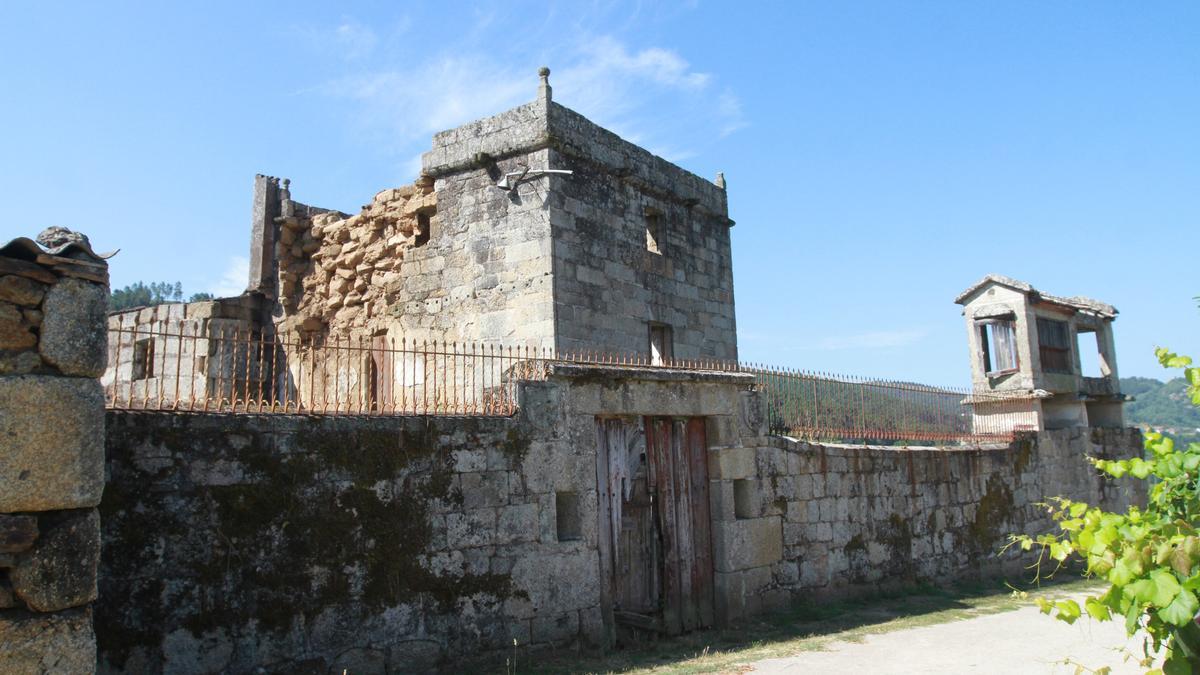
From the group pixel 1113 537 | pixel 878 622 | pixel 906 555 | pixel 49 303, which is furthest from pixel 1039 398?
pixel 49 303

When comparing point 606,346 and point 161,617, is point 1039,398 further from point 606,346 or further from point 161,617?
point 161,617

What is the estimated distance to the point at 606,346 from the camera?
13.7 m

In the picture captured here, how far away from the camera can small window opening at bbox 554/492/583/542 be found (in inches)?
327

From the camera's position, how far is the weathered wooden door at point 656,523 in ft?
28.7

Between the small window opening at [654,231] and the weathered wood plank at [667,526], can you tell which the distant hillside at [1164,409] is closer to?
the small window opening at [654,231]

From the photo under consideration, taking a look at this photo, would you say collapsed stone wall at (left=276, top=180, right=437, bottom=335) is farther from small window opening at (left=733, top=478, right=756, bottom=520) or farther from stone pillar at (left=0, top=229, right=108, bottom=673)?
stone pillar at (left=0, top=229, right=108, bottom=673)

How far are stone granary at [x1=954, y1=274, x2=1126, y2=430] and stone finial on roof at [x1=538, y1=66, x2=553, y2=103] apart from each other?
8.96 metres

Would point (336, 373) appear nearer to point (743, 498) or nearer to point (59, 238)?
point (59, 238)

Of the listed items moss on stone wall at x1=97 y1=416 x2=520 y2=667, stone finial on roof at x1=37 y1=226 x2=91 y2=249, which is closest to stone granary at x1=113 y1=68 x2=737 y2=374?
moss on stone wall at x1=97 y1=416 x2=520 y2=667

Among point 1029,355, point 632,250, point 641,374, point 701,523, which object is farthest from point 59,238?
point 1029,355

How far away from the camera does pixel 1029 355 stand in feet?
52.1

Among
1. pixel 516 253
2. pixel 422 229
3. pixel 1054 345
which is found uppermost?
Result: pixel 422 229

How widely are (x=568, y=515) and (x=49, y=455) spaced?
4.79 m

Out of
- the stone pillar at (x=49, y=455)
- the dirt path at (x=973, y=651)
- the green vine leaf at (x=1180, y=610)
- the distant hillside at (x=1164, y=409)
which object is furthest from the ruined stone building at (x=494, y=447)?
the distant hillside at (x=1164, y=409)
